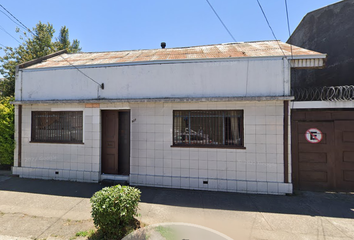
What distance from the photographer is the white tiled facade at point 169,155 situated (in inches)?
191

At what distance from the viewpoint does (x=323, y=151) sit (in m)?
4.96

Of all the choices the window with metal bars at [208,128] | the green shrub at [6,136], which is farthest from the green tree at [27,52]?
the window with metal bars at [208,128]

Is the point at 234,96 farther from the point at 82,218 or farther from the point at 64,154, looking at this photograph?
the point at 64,154

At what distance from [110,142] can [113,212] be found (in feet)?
11.2

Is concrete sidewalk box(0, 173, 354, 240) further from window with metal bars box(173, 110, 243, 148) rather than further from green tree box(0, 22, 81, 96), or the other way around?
green tree box(0, 22, 81, 96)

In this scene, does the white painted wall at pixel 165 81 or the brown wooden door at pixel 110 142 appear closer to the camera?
A: the white painted wall at pixel 165 81

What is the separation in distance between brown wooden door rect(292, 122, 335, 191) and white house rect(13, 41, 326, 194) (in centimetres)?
57

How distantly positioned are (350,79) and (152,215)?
8.66m

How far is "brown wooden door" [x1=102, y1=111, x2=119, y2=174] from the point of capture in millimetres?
5871

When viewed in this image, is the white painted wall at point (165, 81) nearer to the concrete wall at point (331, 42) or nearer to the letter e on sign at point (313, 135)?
the letter e on sign at point (313, 135)

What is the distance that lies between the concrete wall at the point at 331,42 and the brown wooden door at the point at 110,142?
347 inches

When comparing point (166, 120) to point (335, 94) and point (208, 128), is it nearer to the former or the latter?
point (208, 128)

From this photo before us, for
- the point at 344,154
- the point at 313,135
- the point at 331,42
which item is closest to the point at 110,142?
the point at 313,135

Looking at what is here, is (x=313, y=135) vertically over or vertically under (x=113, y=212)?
over
